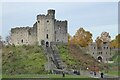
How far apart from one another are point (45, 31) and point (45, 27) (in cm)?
63

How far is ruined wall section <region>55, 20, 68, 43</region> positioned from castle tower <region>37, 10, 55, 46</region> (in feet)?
3.63

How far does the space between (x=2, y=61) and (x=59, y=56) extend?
7872 millimetres

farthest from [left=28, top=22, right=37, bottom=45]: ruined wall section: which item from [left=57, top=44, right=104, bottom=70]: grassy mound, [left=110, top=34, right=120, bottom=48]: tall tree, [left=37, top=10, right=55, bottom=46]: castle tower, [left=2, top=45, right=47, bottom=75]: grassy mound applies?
[left=110, top=34, right=120, bottom=48]: tall tree

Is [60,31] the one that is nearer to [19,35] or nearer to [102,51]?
[19,35]

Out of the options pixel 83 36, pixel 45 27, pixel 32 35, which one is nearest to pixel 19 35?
pixel 32 35

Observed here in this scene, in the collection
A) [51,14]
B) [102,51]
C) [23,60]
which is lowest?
[23,60]

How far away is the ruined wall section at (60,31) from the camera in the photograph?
65.2 meters

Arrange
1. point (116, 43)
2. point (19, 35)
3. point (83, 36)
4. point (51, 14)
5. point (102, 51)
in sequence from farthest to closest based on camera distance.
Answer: point (116, 43), point (83, 36), point (102, 51), point (19, 35), point (51, 14)

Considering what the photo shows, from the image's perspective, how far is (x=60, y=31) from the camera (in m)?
65.4

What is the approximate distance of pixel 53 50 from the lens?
60.4 meters

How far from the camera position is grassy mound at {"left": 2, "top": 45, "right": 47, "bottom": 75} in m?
50.8

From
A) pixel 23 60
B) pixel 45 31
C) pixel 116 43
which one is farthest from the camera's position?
pixel 116 43

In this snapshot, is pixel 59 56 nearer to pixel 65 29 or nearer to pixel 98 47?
pixel 65 29

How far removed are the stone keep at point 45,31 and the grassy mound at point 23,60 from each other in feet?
12.0
